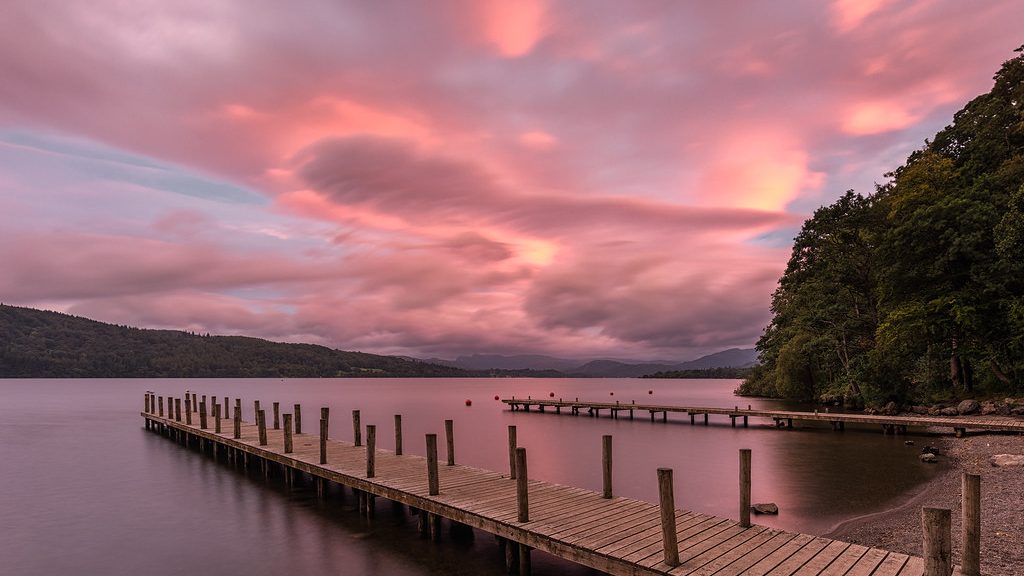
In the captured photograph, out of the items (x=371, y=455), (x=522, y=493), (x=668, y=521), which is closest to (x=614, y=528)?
(x=522, y=493)

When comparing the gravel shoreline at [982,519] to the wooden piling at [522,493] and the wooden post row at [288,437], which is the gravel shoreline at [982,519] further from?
the wooden post row at [288,437]

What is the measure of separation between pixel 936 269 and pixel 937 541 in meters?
37.6

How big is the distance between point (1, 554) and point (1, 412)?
82400mm

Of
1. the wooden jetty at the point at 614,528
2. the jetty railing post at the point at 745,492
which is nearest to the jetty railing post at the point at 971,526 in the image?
the wooden jetty at the point at 614,528

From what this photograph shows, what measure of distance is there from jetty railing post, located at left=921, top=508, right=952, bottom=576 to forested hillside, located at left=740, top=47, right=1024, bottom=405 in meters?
32.7

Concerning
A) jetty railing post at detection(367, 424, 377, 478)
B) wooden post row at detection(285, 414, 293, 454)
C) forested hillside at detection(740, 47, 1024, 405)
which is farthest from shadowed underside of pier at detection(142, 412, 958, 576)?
forested hillside at detection(740, 47, 1024, 405)

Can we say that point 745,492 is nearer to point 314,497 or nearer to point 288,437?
point 314,497

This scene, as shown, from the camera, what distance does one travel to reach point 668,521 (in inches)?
399

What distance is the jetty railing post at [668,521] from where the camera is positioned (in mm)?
9984

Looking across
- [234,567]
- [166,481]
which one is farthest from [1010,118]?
[166,481]

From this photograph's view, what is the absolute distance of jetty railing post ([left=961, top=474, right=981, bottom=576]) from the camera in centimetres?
888

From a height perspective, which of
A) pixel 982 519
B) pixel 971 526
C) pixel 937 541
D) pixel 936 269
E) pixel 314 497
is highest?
pixel 936 269

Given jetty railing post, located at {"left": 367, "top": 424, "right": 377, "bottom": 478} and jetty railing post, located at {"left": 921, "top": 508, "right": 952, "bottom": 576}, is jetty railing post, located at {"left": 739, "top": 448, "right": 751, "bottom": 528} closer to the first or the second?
jetty railing post, located at {"left": 921, "top": 508, "right": 952, "bottom": 576}

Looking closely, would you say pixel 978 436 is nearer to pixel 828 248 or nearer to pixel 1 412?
pixel 828 248
